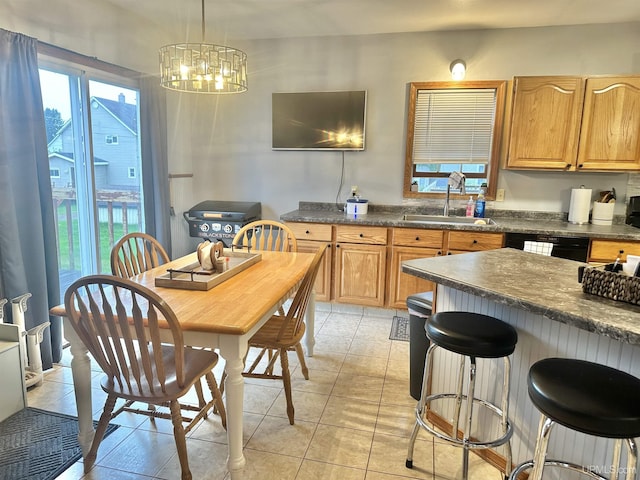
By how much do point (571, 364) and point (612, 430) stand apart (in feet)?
0.95

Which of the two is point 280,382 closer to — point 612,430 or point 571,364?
point 571,364

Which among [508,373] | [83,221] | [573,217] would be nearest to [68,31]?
[83,221]

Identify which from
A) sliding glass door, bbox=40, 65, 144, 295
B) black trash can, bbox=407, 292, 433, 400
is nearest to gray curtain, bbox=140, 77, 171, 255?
sliding glass door, bbox=40, 65, 144, 295

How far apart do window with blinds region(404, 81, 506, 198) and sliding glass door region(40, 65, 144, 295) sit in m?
2.49

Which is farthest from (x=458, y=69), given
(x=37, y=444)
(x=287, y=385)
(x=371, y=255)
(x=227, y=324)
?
(x=37, y=444)

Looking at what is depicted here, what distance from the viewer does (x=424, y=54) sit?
3.79 metres

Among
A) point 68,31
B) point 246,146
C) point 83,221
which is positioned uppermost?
point 68,31

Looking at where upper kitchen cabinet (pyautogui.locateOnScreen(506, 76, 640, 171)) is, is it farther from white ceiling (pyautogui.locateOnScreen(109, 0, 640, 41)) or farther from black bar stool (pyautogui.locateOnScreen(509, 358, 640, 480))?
black bar stool (pyautogui.locateOnScreen(509, 358, 640, 480))

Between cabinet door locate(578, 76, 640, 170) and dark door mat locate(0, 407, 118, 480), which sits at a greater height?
cabinet door locate(578, 76, 640, 170)

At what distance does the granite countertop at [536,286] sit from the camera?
4.26 ft

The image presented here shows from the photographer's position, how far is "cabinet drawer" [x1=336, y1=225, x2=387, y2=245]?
141 inches

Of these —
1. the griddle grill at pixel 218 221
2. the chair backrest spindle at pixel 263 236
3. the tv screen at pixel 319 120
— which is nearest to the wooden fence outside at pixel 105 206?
the griddle grill at pixel 218 221

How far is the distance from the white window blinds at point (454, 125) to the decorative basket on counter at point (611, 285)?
98.7 inches

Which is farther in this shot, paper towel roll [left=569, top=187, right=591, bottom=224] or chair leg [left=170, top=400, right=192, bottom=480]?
paper towel roll [left=569, top=187, right=591, bottom=224]
